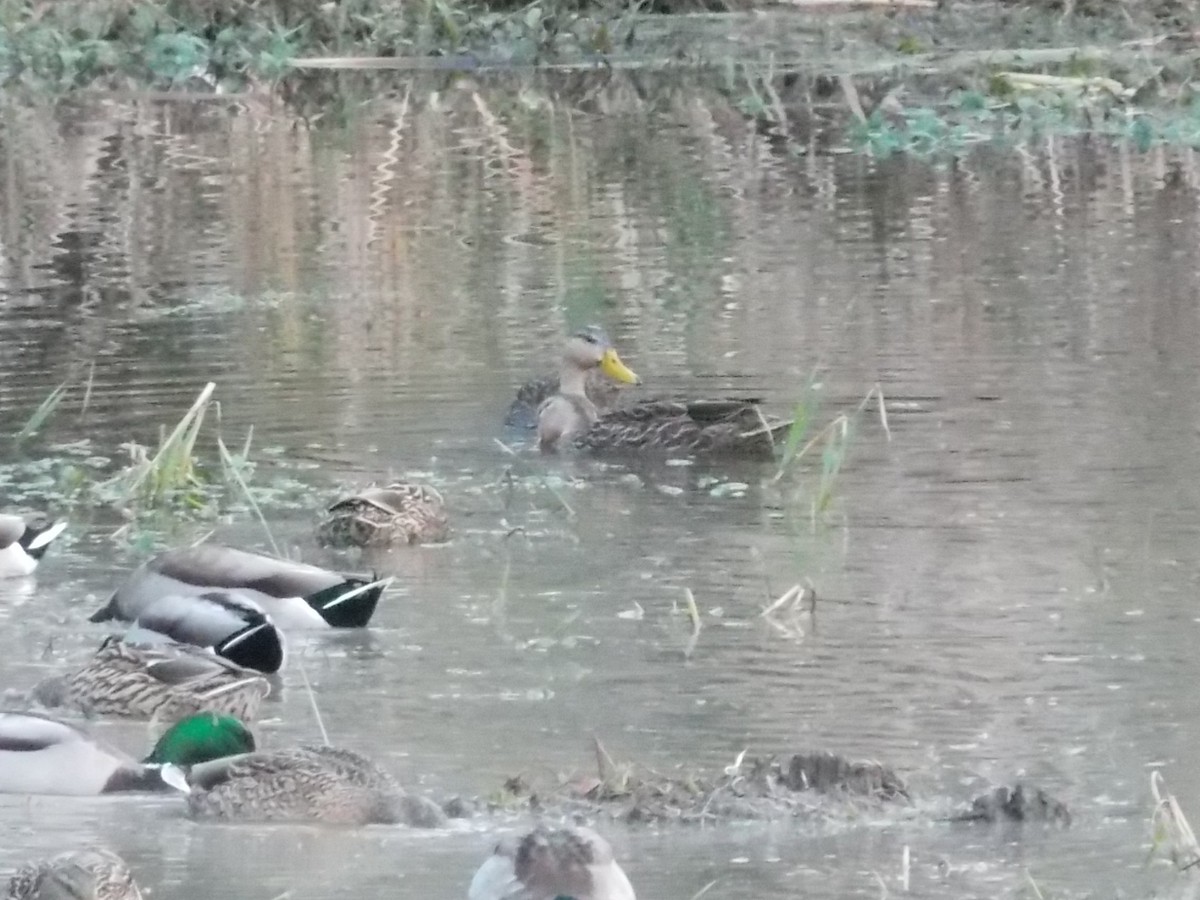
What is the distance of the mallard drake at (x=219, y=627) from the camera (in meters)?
8.08

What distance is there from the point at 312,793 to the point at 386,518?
2.97m

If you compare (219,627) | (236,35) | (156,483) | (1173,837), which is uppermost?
(1173,837)

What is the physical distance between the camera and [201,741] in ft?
22.9

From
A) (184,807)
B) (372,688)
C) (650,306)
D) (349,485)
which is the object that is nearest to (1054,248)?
(650,306)

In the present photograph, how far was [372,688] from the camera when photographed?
7906 mm

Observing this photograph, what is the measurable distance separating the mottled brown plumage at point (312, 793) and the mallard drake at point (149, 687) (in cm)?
94

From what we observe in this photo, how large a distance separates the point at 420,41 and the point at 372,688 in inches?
834

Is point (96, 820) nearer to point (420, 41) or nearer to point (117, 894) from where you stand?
point (117, 894)

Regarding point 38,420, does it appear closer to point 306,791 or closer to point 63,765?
point 63,765

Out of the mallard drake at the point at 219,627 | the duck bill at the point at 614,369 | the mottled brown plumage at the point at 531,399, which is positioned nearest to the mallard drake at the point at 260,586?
the mallard drake at the point at 219,627

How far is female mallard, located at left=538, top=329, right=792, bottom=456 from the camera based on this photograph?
36.4ft

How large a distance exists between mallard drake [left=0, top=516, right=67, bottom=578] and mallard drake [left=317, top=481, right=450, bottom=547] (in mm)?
892

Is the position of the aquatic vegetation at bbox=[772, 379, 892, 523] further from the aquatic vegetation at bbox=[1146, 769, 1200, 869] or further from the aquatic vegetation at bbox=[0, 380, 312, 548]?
the aquatic vegetation at bbox=[1146, 769, 1200, 869]

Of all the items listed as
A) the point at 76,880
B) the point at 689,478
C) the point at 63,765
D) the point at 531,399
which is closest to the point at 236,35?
the point at 531,399
